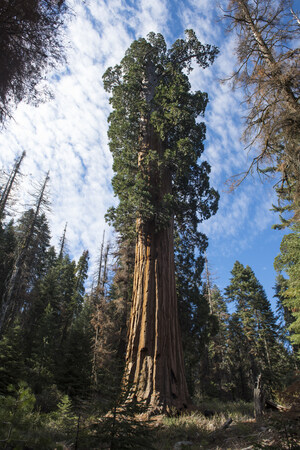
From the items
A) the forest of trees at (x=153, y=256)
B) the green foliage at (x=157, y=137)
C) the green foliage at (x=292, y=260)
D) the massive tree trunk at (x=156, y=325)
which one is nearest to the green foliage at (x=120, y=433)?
the forest of trees at (x=153, y=256)

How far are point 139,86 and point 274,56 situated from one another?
7.31 metres

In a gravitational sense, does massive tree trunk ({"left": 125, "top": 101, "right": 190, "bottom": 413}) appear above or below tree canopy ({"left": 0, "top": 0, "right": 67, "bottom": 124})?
below

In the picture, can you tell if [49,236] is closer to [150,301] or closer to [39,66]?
[150,301]

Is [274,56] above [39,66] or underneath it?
above

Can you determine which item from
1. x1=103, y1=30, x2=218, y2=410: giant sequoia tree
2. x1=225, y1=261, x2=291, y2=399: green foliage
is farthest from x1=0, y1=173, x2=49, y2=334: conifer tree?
x1=225, y1=261, x2=291, y2=399: green foliage

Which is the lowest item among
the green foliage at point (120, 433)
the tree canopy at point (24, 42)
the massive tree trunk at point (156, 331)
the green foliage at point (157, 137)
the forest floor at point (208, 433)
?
the forest floor at point (208, 433)

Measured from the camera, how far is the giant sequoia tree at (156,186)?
6988 millimetres

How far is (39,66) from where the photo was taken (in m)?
4.32

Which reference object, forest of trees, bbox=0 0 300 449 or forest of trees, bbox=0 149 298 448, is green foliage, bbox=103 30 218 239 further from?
forest of trees, bbox=0 149 298 448

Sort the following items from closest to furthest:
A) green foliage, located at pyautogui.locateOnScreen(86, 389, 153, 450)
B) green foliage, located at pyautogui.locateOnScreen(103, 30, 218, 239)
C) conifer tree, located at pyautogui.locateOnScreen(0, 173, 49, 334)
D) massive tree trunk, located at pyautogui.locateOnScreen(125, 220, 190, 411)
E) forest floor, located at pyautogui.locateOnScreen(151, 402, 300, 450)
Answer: green foliage, located at pyautogui.locateOnScreen(86, 389, 153, 450) < forest floor, located at pyautogui.locateOnScreen(151, 402, 300, 450) < massive tree trunk, located at pyautogui.locateOnScreen(125, 220, 190, 411) < green foliage, located at pyautogui.locateOnScreen(103, 30, 218, 239) < conifer tree, located at pyautogui.locateOnScreen(0, 173, 49, 334)

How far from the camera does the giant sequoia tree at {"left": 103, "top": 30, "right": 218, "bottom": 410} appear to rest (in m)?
6.99

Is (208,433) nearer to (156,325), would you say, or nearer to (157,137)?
(156,325)

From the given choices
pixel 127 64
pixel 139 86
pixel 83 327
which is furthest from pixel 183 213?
pixel 83 327

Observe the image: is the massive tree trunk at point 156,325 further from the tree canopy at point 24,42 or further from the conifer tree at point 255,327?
the conifer tree at point 255,327
